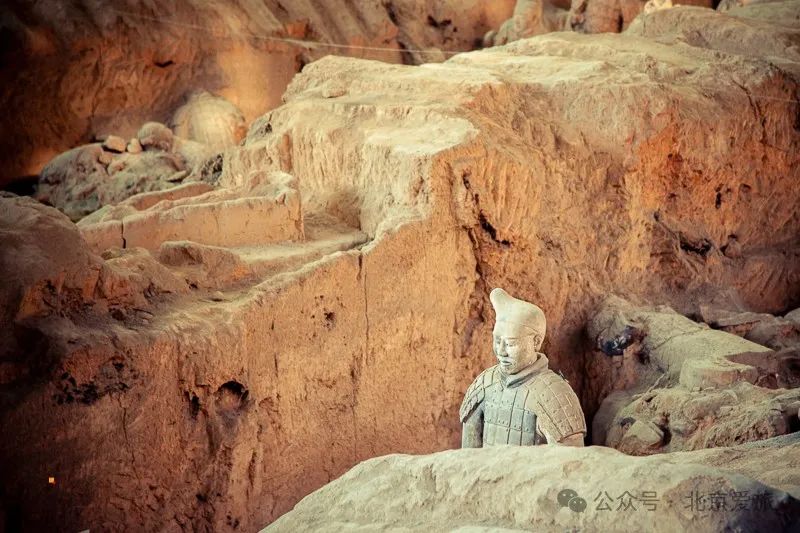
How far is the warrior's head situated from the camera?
5195 millimetres

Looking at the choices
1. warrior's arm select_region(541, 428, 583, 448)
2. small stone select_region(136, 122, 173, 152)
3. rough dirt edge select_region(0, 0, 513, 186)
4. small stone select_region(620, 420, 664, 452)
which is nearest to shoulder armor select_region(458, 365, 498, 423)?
warrior's arm select_region(541, 428, 583, 448)

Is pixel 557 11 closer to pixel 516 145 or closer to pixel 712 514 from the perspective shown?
pixel 516 145

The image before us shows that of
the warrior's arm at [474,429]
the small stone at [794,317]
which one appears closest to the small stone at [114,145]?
the small stone at [794,317]

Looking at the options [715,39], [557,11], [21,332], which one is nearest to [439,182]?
[21,332]

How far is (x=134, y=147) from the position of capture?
38.5ft

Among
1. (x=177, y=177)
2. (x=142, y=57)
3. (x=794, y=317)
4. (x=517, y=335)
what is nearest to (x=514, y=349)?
(x=517, y=335)

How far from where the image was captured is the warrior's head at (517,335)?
5.20 m

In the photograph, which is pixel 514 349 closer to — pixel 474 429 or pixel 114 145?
pixel 474 429

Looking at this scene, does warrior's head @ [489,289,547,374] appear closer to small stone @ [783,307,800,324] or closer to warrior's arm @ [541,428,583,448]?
warrior's arm @ [541,428,583,448]

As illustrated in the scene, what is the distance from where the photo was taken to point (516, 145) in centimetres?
811

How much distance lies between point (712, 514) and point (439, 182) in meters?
4.48

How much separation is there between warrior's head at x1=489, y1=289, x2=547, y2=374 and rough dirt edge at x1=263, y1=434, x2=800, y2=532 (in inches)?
41.1

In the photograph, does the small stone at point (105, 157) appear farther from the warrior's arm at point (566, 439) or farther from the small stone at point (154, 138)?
the warrior's arm at point (566, 439)

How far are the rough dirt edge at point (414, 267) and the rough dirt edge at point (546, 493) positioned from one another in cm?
174
